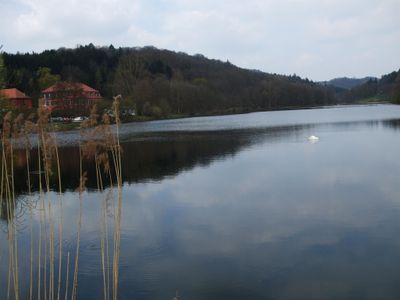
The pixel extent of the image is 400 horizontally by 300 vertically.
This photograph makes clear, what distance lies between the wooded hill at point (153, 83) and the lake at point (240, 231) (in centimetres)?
5263

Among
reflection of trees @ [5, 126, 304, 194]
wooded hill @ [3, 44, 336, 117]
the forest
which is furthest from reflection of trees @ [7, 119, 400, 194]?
wooded hill @ [3, 44, 336, 117]

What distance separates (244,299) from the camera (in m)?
7.72

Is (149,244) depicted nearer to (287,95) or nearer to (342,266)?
(342,266)

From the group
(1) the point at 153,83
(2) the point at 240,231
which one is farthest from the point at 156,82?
(2) the point at 240,231

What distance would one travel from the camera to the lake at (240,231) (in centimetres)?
827

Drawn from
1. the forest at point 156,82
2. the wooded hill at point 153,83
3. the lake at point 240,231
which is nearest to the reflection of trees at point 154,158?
the lake at point 240,231

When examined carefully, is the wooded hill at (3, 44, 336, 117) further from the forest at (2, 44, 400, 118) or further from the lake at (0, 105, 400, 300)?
the lake at (0, 105, 400, 300)

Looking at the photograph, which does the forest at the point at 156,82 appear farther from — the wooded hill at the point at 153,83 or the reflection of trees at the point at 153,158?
the reflection of trees at the point at 153,158

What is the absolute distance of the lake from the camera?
27.1 feet

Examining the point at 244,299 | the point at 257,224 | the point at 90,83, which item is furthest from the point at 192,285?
the point at 90,83

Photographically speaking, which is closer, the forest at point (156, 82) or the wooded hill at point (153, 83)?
the forest at point (156, 82)

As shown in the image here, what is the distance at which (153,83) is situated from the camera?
296 ft

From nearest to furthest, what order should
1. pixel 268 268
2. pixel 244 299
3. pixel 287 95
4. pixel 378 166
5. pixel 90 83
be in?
pixel 244 299
pixel 268 268
pixel 378 166
pixel 90 83
pixel 287 95

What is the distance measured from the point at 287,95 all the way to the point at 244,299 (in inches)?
5521
